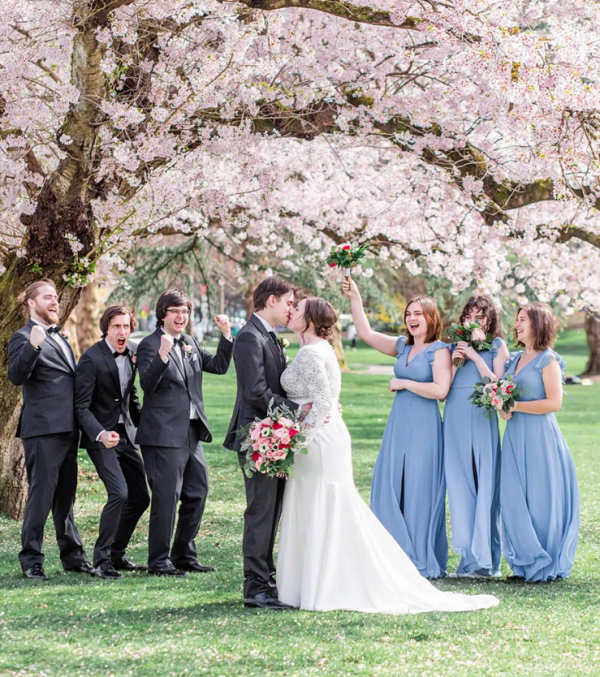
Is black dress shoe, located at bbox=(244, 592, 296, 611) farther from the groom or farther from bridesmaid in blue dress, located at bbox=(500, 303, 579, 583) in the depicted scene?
bridesmaid in blue dress, located at bbox=(500, 303, 579, 583)

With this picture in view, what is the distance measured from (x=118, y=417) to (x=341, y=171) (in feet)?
24.3

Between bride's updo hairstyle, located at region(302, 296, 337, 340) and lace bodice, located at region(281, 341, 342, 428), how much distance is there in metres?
0.07

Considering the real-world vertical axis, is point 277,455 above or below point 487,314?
below

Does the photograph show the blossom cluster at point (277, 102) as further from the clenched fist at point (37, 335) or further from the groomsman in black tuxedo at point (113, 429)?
the clenched fist at point (37, 335)

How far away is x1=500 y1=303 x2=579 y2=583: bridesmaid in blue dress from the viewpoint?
19.8ft

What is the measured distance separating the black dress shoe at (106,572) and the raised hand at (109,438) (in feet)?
2.65

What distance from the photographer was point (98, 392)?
6012 mm

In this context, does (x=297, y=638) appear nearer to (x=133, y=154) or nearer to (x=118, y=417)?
(x=118, y=417)

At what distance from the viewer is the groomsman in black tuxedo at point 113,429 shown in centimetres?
588

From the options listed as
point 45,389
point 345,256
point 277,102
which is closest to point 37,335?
point 45,389

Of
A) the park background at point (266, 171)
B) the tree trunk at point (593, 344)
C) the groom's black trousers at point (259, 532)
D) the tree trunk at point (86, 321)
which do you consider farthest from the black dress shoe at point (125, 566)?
the tree trunk at point (593, 344)

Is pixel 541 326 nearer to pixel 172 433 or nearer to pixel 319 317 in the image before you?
pixel 319 317

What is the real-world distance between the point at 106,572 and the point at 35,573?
17.4 inches

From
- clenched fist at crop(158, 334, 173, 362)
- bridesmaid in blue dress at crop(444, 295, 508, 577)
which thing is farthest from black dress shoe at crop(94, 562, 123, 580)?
bridesmaid in blue dress at crop(444, 295, 508, 577)
